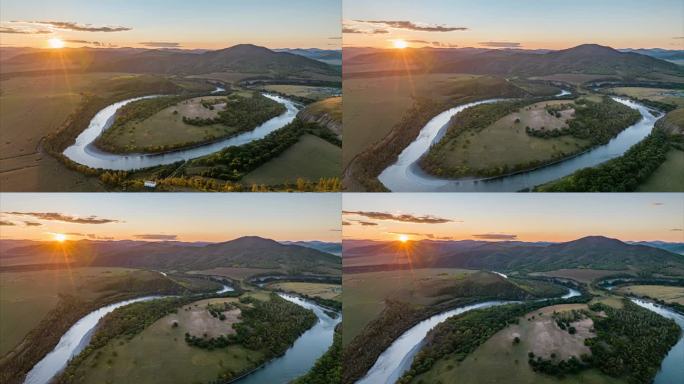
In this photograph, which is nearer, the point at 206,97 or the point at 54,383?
the point at 54,383

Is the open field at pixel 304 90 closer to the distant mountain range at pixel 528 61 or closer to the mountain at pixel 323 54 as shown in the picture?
the mountain at pixel 323 54

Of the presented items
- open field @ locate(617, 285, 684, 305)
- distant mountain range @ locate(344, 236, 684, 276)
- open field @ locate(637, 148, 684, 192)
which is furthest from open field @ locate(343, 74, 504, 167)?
open field @ locate(617, 285, 684, 305)

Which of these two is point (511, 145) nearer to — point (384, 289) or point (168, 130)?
point (384, 289)

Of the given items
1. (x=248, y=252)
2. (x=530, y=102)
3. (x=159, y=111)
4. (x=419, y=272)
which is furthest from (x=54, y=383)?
(x=530, y=102)

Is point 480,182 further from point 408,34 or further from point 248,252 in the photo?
point 248,252

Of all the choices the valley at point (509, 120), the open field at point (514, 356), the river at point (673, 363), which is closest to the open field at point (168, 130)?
the valley at point (509, 120)

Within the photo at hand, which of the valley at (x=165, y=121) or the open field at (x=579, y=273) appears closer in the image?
the valley at (x=165, y=121)

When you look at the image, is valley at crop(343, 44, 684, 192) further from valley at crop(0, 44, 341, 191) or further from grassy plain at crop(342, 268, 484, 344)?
grassy plain at crop(342, 268, 484, 344)

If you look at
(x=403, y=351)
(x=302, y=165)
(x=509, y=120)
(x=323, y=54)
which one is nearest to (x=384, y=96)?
(x=323, y=54)
